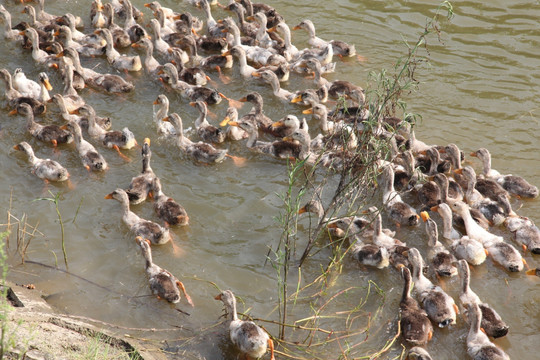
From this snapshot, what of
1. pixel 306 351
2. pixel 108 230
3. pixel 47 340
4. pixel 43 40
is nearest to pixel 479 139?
pixel 306 351

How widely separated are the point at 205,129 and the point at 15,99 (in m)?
3.09

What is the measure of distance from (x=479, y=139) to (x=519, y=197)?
142 centimetres

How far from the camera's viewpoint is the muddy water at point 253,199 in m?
7.02

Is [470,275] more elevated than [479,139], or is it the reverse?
[479,139]

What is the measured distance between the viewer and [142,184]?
28.1ft

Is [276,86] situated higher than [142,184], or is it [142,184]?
[276,86]

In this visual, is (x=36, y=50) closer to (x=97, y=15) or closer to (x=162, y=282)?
(x=97, y=15)

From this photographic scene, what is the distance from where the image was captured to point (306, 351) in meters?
6.57

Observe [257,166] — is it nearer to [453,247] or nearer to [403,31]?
[453,247]

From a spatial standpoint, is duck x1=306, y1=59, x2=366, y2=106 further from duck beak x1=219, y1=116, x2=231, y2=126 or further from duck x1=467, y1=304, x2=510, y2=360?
duck x1=467, y1=304, x2=510, y2=360

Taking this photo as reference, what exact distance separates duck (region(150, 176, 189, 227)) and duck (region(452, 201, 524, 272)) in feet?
11.7

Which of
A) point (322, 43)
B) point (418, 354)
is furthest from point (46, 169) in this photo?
point (322, 43)

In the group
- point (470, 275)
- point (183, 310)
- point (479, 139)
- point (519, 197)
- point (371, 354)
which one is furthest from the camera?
point (479, 139)

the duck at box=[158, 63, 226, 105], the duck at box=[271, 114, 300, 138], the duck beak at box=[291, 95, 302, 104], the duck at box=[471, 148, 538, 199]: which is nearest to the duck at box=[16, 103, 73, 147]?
the duck at box=[158, 63, 226, 105]
